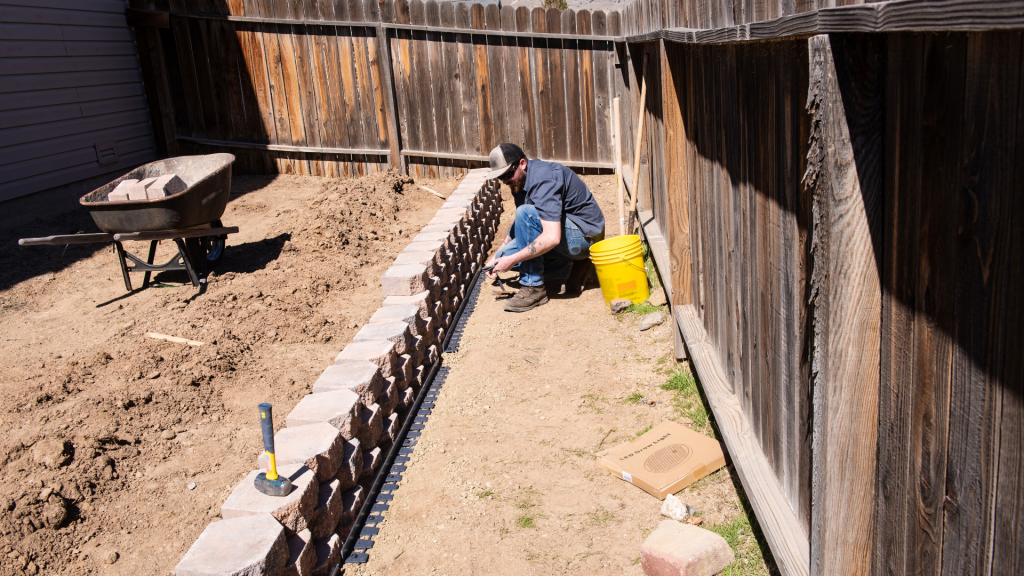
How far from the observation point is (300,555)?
2.71 meters

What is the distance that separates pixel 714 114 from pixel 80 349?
15.1ft

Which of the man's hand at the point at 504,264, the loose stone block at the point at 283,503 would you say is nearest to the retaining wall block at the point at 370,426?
the loose stone block at the point at 283,503

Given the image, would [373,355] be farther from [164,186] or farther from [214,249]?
[214,249]

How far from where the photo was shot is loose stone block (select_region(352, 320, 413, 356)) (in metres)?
4.17

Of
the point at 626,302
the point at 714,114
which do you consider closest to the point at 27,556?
the point at 714,114

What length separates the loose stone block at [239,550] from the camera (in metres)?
2.36

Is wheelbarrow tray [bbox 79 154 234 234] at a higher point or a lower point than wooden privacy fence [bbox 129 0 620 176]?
lower

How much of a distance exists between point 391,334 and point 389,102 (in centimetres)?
650

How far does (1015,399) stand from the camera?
45.9 inches

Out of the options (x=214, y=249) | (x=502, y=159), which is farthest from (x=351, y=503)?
(x=214, y=249)

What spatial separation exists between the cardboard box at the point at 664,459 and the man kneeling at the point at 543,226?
230cm

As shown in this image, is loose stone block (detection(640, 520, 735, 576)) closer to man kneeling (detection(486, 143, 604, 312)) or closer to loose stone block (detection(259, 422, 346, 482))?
loose stone block (detection(259, 422, 346, 482))

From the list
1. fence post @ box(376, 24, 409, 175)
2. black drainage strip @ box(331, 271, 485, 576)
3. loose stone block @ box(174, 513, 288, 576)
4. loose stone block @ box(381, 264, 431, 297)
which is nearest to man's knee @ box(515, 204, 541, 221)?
black drainage strip @ box(331, 271, 485, 576)

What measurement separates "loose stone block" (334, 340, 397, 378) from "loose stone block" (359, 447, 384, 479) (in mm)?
424
